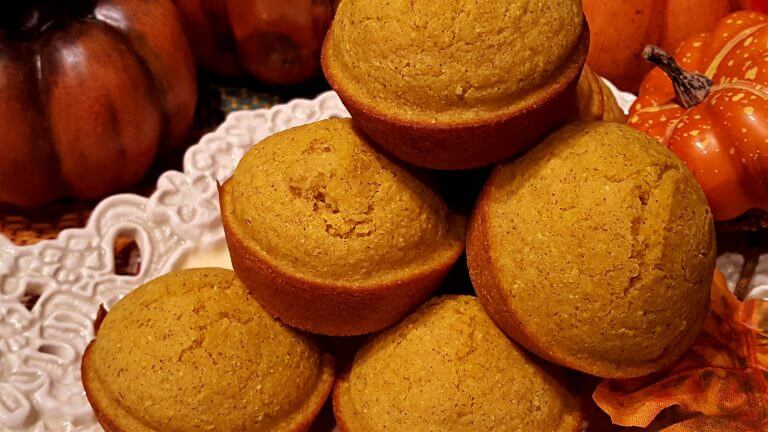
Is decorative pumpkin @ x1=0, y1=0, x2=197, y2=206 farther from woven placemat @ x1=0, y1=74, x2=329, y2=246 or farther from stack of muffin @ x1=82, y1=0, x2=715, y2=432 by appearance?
stack of muffin @ x1=82, y1=0, x2=715, y2=432

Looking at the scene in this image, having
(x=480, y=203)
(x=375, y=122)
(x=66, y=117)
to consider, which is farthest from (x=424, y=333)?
(x=66, y=117)

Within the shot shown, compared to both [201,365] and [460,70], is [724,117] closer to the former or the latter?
[460,70]

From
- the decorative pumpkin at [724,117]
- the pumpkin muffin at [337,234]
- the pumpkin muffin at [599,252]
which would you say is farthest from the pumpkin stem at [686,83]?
the pumpkin muffin at [337,234]

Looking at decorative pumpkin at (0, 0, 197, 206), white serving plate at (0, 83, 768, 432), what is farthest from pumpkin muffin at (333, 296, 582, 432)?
decorative pumpkin at (0, 0, 197, 206)

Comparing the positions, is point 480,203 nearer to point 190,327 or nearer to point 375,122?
point 375,122

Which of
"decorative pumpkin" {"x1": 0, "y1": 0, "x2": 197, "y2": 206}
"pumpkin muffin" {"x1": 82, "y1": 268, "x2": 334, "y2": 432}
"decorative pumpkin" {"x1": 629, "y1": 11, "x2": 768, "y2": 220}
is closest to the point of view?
"pumpkin muffin" {"x1": 82, "y1": 268, "x2": 334, "y2": 432}

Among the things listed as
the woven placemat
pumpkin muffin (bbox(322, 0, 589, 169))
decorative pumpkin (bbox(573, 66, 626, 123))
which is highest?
pumpkin muffin (bbox(322, 0, 589, 169))

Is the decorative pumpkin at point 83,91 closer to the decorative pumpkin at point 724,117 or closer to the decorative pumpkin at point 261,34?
the decorative pumpkin at point 261,34

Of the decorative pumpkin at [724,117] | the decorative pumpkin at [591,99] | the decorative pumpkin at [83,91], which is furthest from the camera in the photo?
the decorative pumpkin at [83,91]
